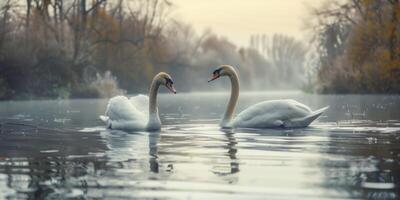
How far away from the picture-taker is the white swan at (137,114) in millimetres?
15336

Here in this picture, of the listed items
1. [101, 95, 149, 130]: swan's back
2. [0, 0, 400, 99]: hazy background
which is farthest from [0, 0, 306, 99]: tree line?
[101, 95, 149, 130]: swan's back

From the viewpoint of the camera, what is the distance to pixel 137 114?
1595 centimetres

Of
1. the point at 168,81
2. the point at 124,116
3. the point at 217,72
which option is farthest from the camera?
the point at 217,72

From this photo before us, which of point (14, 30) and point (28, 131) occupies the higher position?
point (14, 30)

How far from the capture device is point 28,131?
52.2 ft

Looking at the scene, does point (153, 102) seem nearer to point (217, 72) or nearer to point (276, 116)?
point (217, 72)

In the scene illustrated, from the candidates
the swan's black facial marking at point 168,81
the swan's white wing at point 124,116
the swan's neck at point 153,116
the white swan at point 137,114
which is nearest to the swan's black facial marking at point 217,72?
the white swan at point 137,114

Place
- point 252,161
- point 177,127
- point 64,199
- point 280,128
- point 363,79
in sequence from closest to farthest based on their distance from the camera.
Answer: point 64,199 → point 252,161 → point 280,128 → point 177,127 → point 363,79

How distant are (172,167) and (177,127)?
323 inches

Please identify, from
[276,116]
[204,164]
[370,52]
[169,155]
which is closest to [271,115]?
[276,116]

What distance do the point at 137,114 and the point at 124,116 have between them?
1.04 feet

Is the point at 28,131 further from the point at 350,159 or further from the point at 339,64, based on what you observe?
the point at 339,64

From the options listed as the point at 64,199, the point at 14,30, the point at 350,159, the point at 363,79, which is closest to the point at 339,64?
the point at 363,79

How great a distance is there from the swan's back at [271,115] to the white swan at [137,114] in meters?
1.60
